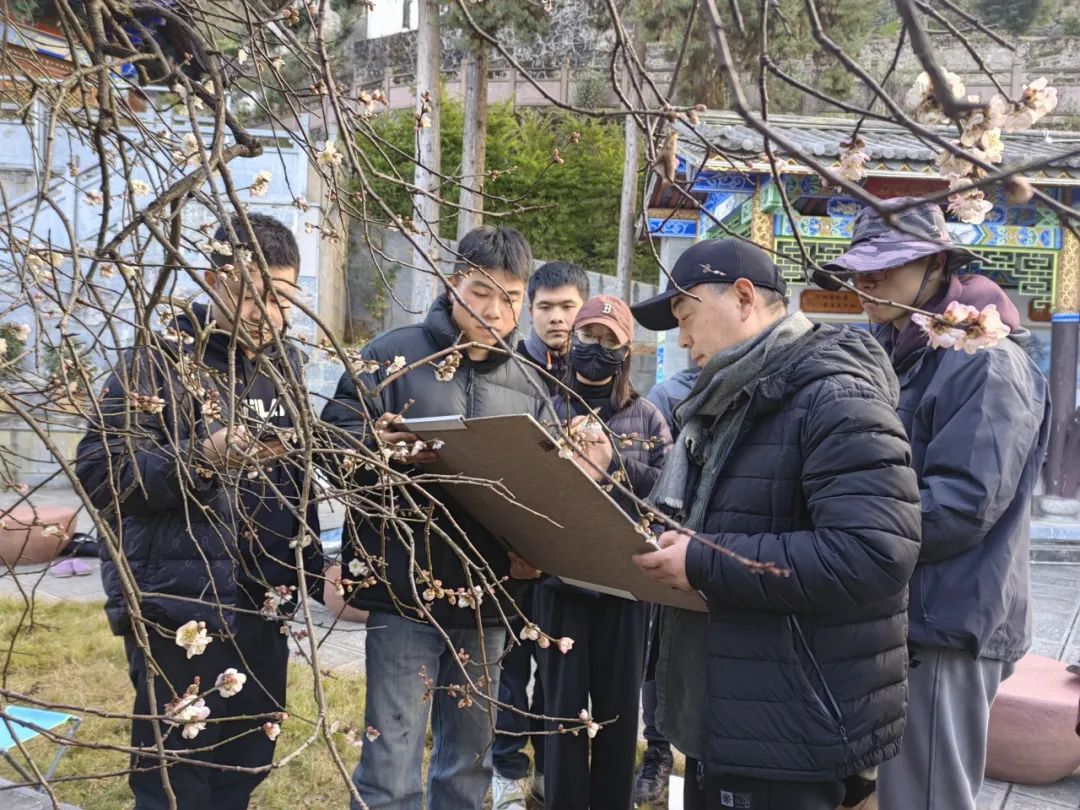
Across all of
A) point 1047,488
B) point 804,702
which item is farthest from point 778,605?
point 1047,488

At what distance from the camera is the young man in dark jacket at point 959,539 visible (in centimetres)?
224

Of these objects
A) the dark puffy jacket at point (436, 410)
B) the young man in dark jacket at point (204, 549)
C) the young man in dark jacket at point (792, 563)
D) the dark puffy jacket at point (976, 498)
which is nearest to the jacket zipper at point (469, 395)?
the dark puffy jacket at point (436, 410)

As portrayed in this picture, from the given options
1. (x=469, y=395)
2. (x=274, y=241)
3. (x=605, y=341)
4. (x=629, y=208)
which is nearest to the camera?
(x=274, y=241)

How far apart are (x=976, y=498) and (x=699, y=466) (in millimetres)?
706

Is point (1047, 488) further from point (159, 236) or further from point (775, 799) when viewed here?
point (159, 236)

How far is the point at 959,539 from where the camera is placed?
88.5 inches

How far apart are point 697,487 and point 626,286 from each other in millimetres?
13150

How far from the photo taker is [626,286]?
49.3 ft

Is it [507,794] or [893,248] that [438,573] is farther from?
[893,248]

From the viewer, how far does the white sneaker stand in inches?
124

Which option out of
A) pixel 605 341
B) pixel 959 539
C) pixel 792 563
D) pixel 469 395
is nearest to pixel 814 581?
pixel 792 563

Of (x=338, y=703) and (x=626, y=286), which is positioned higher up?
(x=626, y=286)

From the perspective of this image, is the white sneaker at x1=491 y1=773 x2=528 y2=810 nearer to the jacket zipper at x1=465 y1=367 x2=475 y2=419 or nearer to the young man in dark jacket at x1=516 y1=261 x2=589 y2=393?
the jacket zipper at x1=465 y1=367 x2=475 y2=419

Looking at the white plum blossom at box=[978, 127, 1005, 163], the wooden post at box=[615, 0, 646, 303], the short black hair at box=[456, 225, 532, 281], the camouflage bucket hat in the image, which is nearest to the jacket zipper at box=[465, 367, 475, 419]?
the short black hair at box=[456, 225, 532, 281]
